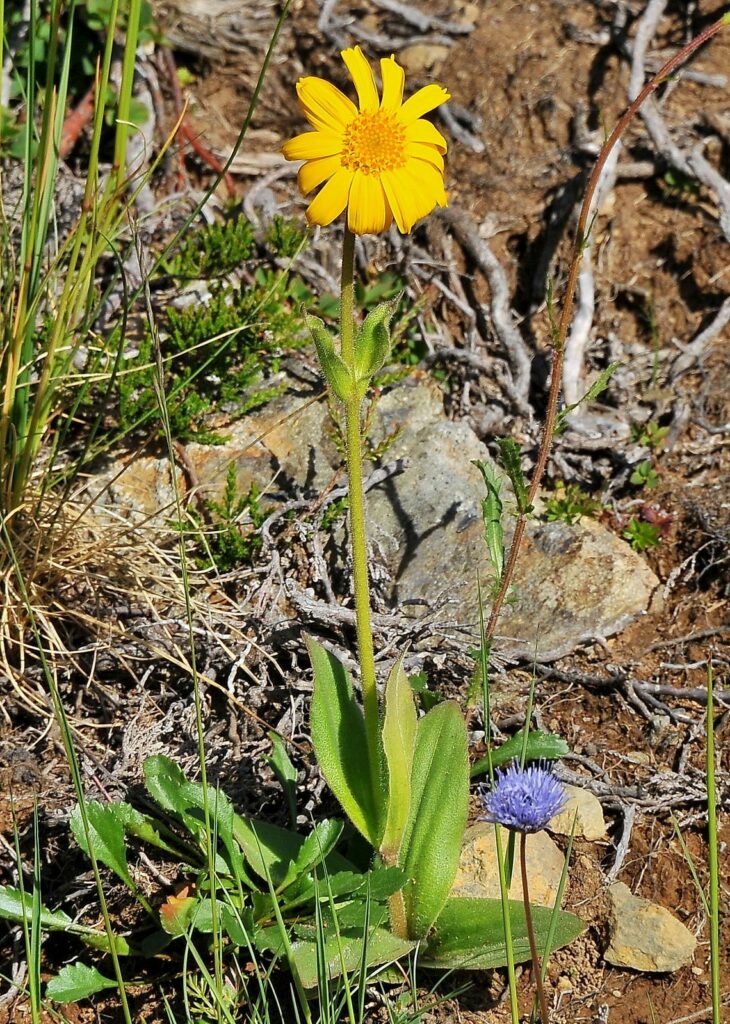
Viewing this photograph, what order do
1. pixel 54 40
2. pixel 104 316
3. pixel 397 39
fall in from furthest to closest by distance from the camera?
pixel 397 39, pixel 104 316, pixel 54 40

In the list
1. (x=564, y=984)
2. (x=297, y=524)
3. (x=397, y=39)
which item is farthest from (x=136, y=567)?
(x=397, y=39)

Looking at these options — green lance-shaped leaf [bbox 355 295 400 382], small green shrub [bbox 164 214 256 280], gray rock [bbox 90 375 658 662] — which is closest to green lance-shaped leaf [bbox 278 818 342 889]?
gray rock [bbox 90 375 658 662]

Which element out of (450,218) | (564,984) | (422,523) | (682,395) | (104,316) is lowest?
(564,984)

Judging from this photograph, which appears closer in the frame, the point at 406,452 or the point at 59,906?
the point at 59,906

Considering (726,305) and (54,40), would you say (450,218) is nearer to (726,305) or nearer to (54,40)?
(726,305)

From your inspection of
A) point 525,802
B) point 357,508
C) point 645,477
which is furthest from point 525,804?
point 645,477

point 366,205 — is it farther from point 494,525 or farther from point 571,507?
point 571,507

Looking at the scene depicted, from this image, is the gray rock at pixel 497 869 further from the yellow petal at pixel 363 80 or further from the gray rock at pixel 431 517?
the yellow petal at pixel 363 80

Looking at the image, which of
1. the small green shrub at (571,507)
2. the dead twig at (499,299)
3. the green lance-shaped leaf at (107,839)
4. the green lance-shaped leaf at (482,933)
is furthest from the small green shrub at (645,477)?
the green lance-shaped leaf at (107,839)
